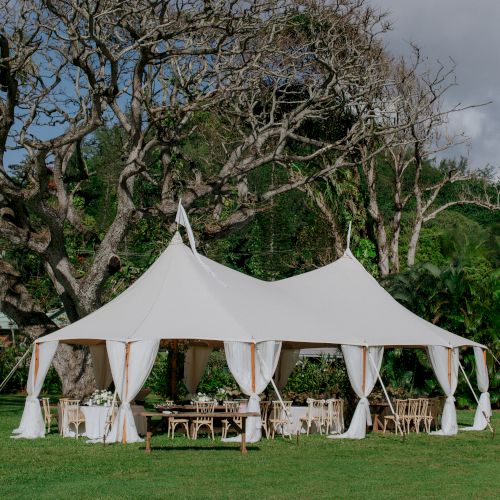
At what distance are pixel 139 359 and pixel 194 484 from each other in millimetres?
4531

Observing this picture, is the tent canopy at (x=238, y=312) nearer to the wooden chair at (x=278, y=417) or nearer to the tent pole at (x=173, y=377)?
the wooden chair at (x=278, y=417)

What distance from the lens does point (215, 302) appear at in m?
15.7

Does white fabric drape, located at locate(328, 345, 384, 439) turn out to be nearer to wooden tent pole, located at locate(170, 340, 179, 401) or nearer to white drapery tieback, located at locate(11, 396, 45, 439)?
wooden tent pole, located at locate(170, 340, 179, 401)

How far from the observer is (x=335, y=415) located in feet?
56.6

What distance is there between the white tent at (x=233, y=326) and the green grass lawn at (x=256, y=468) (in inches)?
40.0

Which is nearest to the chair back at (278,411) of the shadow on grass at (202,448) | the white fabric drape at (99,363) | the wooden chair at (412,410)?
the shadow on grass at (202,448)

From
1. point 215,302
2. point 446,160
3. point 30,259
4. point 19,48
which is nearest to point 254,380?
point 215,302

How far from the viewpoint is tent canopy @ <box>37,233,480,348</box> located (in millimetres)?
15172

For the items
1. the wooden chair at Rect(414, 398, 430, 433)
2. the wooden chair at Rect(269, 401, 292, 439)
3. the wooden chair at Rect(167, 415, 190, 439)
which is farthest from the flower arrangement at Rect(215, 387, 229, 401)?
the wooden chair at Rect(414, 398, 430, 433)

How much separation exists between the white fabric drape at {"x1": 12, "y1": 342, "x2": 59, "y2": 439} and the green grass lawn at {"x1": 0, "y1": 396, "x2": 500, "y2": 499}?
342mm

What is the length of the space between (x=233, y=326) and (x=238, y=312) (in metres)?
0.60

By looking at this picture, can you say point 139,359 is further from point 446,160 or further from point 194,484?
point 446,160

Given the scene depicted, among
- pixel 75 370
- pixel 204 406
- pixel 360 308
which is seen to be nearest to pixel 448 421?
pixel 360 308

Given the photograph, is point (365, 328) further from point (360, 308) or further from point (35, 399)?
point (35, 399)
